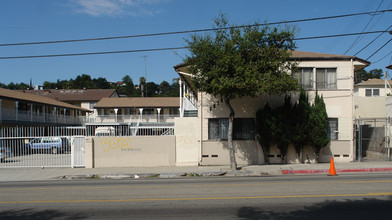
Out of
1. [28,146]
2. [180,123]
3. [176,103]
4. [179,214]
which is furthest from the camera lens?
[176,103]

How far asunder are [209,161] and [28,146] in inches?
415

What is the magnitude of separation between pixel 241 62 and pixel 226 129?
14.7ft

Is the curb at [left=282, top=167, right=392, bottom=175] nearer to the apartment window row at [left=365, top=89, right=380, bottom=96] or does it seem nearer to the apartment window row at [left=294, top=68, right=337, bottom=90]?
the apartment window row at [left=294, top=68, right=337, bottom=90]

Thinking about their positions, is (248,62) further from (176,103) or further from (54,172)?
(176,103)

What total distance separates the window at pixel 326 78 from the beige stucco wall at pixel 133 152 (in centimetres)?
885

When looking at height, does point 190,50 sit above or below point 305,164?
above

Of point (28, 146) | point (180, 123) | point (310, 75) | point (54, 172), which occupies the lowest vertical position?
point (54, 172)

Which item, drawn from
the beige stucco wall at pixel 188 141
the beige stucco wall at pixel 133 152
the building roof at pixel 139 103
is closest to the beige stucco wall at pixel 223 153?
the beige stucco wall at pixel 188 141

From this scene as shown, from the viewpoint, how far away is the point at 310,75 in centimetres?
1747

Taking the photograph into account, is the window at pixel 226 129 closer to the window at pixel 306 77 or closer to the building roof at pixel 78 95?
the window at pixel 306 77

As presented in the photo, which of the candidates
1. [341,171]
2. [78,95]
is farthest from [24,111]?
[341,171]

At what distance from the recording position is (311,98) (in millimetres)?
17359

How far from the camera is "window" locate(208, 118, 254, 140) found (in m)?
17.0

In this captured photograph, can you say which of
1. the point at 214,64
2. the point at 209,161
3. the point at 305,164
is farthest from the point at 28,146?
the point at 305,164
